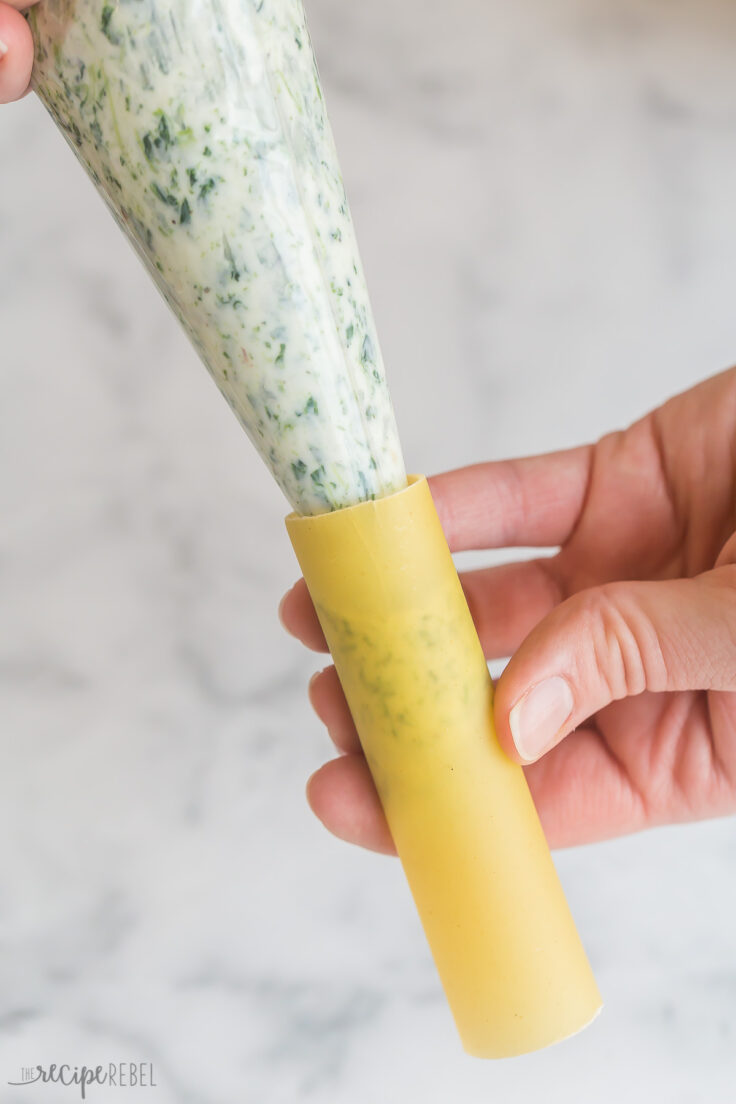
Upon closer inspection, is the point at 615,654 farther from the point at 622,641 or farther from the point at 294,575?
the point at 294,575

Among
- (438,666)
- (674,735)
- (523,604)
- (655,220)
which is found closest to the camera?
(438,666)

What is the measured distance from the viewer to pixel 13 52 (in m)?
0.47

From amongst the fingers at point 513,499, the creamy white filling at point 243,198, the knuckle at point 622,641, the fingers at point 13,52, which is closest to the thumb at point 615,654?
the knuckle at point 622,641

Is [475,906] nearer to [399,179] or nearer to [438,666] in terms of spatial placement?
[438,666]

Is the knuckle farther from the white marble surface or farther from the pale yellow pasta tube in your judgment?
the white marble surface

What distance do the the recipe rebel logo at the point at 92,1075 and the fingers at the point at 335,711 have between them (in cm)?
42

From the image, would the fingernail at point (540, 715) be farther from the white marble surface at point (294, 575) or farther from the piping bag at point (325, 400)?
the white marble surface at point (294, 575)

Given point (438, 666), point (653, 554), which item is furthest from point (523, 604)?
point (438, 666)

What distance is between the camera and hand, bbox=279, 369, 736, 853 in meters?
0.64

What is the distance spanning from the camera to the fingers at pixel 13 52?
47 centimetres

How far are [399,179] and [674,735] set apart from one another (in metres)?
0.63

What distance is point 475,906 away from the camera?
650mm

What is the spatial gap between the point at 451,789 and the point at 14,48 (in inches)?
19.0

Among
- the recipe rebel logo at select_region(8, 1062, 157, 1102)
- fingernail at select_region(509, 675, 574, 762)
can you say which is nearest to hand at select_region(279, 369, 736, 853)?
fingernail at select_region(509, 675, 574, 762)
